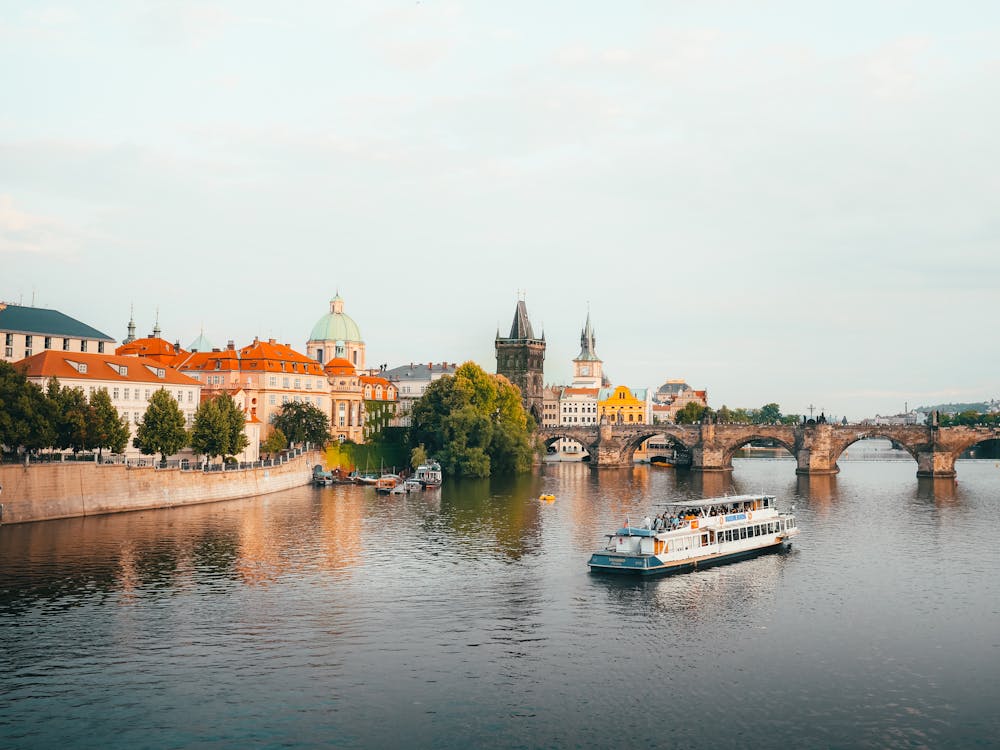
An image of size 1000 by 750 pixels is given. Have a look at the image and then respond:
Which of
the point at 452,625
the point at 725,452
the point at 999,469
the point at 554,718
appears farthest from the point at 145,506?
the point at 999,469

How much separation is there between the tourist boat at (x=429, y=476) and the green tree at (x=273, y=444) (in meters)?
19.5

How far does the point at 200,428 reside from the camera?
10525cm

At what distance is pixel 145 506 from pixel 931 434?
12495 centimetres

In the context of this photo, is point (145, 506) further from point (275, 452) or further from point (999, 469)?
point (999, 469)

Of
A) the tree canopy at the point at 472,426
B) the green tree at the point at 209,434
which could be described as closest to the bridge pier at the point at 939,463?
the tree canopy at the point at 472,426

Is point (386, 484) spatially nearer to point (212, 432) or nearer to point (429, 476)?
point (429, 476)

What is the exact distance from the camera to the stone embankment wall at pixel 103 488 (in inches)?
3109

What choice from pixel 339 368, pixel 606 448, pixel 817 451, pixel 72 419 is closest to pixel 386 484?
pixel 339 368

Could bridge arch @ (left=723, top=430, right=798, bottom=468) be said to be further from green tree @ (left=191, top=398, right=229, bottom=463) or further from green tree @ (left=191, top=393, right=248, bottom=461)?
green tree @ (left=191, top=398, right=229, bottom=463)

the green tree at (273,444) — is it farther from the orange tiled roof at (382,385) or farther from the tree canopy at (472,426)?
the orange tiled roof at (382,385)

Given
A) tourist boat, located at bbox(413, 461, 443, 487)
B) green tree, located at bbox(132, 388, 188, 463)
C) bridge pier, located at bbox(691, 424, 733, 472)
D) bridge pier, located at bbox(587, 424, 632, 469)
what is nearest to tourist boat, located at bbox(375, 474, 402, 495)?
tourist boat, located at bbox(413, 461, 443, 487)

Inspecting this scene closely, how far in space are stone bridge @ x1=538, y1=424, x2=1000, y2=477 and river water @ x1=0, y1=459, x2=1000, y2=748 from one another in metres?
75.2

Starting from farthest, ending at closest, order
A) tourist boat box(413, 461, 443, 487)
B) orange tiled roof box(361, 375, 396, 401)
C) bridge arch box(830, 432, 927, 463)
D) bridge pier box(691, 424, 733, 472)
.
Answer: orange tiled roof box(361, 375, 396, 401) → bridge pier box(691, 424, 733, 472) → bridge arch box(830, 432, 927, 463) → tourist boat box(413, 461, 443, 487)

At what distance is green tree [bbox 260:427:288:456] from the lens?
431 feet
